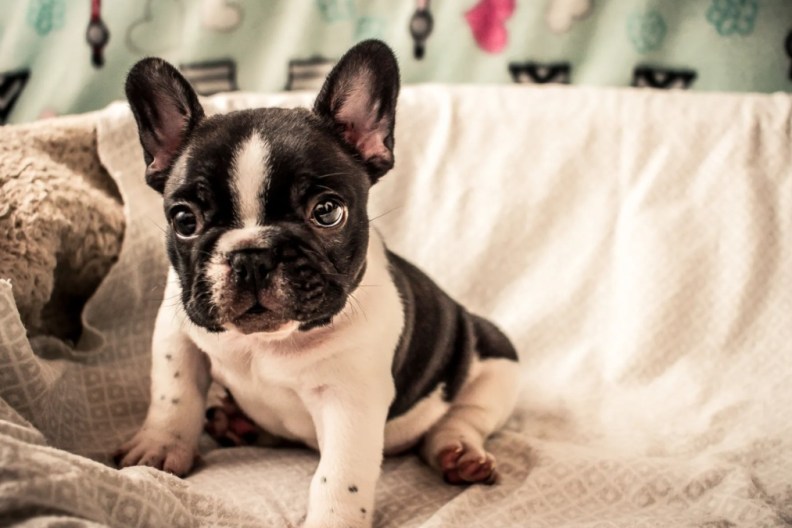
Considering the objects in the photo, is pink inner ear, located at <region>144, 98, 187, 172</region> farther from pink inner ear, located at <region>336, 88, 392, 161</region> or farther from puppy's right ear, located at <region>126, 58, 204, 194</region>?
pink inner ear, located at <region>336, 88, 392, 161</region>

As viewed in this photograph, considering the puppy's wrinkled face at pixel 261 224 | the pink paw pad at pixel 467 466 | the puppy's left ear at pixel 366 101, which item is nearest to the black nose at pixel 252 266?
the puppy's wrinkled face at pixel 261 224

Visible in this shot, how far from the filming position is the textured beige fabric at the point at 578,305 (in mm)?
2221

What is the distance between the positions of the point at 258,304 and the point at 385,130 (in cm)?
58

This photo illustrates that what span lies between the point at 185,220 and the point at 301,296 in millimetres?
349

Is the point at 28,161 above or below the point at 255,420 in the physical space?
above

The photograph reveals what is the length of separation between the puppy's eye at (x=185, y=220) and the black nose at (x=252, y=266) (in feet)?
0.59

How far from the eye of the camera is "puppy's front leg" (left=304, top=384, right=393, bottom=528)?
1.94 meters

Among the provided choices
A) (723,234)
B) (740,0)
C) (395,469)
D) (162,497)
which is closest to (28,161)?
(162,497)

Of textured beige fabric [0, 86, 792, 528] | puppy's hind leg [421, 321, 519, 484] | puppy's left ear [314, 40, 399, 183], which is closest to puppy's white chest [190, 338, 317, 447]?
textured beige fabric [0, 86, 792, 528]

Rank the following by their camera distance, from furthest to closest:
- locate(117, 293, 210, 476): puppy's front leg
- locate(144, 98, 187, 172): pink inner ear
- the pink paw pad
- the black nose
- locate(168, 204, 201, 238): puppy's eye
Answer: the pink paw pad < locate(117, 293, 210, 476): puppy's front leg < locate(144, 98, 187, 172): pink inner ear < locate(168, 204, 201, 238): puppy's eye < the black nose

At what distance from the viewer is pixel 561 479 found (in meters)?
2.32

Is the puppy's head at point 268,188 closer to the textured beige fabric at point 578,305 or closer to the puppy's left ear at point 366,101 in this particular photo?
the puppy's left ear at point 366,101

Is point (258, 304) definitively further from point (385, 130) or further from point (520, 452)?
point (520, 452)

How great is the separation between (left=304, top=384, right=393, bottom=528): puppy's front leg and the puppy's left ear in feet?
1.88
